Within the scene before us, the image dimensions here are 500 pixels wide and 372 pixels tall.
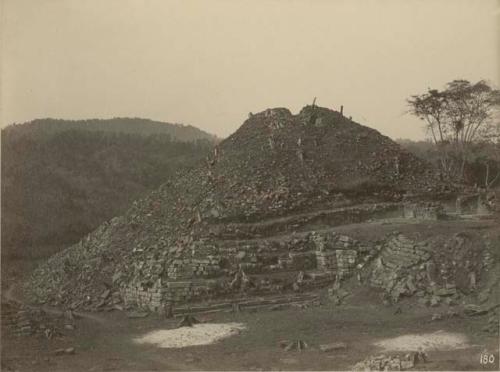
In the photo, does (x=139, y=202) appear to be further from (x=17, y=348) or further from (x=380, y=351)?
(x=380, y=351)

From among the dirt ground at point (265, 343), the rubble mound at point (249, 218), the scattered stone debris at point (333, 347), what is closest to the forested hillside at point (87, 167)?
the rubble mound at point (249, 218)

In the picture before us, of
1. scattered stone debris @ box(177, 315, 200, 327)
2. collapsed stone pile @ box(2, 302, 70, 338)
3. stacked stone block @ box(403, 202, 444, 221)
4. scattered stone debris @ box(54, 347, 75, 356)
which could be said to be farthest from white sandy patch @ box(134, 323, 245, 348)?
stacked stone block @ box(403, 202, 444, 221)

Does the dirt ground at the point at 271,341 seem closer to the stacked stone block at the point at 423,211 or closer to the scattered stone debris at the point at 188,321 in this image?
the scattered stone debris at the point at 188,321

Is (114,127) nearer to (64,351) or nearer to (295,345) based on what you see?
(64,351)

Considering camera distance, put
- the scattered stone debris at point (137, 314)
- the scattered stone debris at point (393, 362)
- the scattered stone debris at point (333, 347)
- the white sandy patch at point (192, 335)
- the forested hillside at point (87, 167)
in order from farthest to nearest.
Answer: the forested hillside at point (87, 167) < the scattered stone debris at point (137, 314) < the white sandy patch at point (192, 335) < the scattered stone debris at point (333, 347) < the scattered stone debris at point (393, 362)

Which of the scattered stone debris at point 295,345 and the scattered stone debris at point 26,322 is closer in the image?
the scattered stone debris at point 295,345
